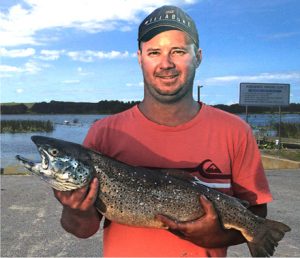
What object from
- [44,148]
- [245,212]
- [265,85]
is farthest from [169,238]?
[265,85]

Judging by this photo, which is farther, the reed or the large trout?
the reed

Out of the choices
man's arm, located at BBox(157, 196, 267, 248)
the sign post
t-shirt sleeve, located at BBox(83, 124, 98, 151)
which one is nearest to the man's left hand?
man's arm, located at BBox(157, 196, 267, 248)

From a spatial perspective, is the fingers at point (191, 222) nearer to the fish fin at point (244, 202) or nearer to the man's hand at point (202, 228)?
the man's hand at point (202, 228)

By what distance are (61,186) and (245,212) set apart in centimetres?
126

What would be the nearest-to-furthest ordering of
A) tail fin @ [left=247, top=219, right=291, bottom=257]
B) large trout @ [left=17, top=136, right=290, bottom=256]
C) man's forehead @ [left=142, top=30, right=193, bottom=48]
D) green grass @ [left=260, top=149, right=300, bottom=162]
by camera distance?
1. large trout @ [left=17, top=136, right=290, bottom=256]
2. tail fin @ [left=247, top=219, right=291, bottom=257]
3. man's forehead @ [left=142, top=30, right=193, bottom=48]
4. green grass @ [left=260, top=149, right=300, bottom=162]

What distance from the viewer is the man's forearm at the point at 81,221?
117 inches

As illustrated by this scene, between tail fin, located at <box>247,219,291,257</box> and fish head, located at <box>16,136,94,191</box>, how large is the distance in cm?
122

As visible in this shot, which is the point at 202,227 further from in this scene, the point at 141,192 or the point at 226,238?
the point at 141,192

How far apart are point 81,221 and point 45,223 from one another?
19.2 ft

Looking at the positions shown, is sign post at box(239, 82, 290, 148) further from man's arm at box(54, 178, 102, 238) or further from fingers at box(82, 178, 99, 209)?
fingers at box(82, 178, 99, 209)

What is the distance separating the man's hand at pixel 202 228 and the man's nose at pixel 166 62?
3.02 ft

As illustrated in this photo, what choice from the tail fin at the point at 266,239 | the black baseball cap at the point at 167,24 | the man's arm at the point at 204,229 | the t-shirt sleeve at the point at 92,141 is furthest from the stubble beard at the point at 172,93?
the tail fin at the point at 266,239

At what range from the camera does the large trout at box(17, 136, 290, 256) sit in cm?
294

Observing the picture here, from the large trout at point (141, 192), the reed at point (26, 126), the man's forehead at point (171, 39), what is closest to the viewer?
the large trout at point (141, 192)
